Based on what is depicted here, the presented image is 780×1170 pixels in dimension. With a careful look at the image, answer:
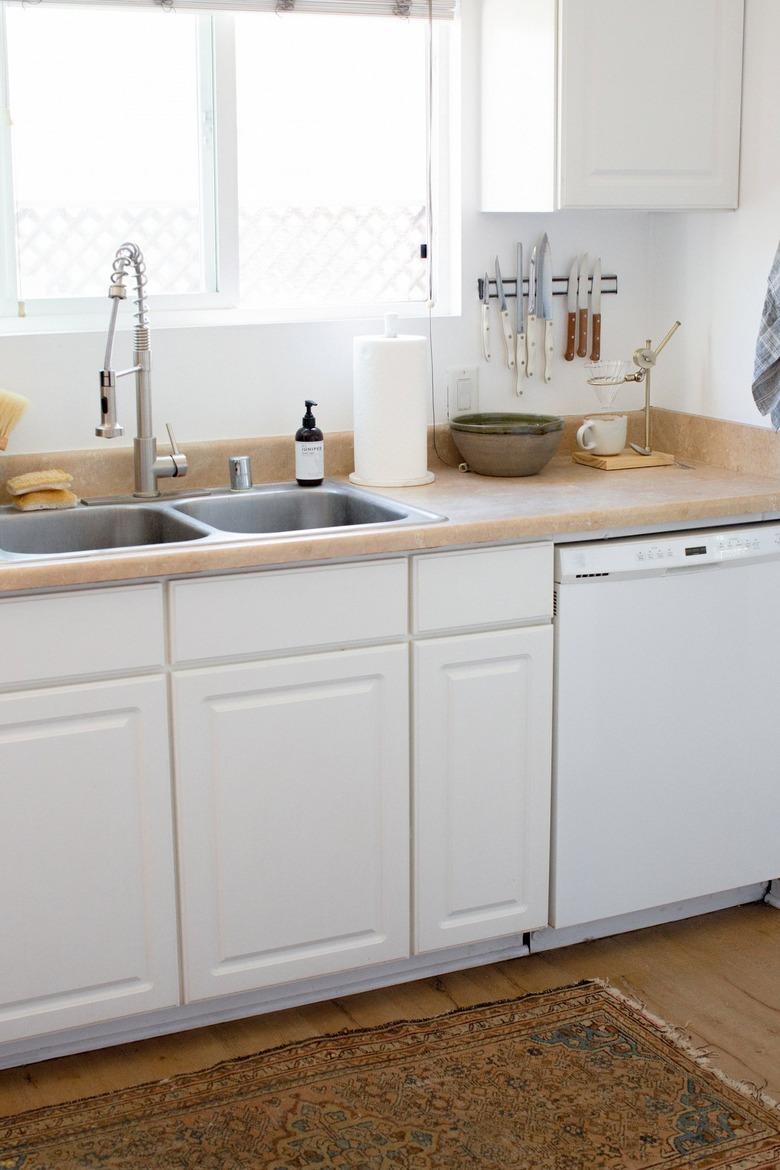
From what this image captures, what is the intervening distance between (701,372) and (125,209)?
1.34 m

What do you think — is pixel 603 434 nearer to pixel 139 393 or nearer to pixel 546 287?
pixel 546 287

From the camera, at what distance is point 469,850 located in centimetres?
262

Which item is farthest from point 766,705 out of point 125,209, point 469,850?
point 125,209

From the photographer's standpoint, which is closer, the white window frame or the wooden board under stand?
the white window frame

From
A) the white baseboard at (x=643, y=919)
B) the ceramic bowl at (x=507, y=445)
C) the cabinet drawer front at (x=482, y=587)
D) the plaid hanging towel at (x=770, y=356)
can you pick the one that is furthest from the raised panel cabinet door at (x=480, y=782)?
the plaid hanging towel at (x=770, y=356)

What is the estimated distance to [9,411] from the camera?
101 inches

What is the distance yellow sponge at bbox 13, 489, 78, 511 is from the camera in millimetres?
2605

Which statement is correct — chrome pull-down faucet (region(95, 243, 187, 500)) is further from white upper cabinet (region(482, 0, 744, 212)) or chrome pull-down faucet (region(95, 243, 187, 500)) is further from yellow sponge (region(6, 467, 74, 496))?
white upper cabinet (region(482, 0, 744, 212))

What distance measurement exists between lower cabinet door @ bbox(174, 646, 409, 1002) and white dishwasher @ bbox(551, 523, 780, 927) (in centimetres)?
36

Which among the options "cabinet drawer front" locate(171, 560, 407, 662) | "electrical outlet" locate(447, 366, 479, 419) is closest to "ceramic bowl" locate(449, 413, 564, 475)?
"electrical outlet" locate(447, 366, 479, 419)

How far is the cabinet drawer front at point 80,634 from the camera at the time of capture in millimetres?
2184

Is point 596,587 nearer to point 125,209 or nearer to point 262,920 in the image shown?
point 262,920

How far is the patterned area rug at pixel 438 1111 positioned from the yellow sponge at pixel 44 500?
3.52 ft

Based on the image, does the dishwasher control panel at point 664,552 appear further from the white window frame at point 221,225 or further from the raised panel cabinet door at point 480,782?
the white window frame at point 221,225
